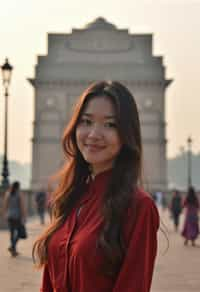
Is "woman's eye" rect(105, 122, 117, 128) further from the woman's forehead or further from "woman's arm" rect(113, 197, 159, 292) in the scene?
"woman's arm" rect(113, 197, 159, 292)

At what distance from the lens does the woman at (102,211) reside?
8.54 feet

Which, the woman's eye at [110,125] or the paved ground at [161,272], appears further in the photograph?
the paved ground at [161,272]

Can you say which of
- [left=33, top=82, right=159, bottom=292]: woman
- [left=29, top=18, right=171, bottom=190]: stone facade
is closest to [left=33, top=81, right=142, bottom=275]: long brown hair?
[left=33, top=82, right=159, bottom=292]: woman

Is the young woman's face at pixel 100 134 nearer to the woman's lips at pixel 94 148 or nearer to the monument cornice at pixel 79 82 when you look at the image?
the woman's lips at pixel 94 148

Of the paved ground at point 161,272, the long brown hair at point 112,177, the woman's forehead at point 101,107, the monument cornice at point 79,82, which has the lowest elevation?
the paved ground at point 161,272


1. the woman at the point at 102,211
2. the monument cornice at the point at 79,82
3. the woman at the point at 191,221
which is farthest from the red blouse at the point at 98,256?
the monument cornice at the point at 79,82

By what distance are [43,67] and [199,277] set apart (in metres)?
51.9

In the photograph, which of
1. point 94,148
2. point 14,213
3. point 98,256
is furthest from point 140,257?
point 14,213

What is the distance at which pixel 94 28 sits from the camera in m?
63.6

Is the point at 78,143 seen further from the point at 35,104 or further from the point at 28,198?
the point at 35,104

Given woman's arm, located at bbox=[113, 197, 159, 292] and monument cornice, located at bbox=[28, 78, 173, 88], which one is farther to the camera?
monument cornice, located at bbox=[28, 78, 173, 88]

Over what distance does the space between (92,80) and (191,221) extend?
44.4 m

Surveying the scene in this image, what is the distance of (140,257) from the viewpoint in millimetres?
2582

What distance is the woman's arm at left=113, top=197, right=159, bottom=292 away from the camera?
2.56 meters
